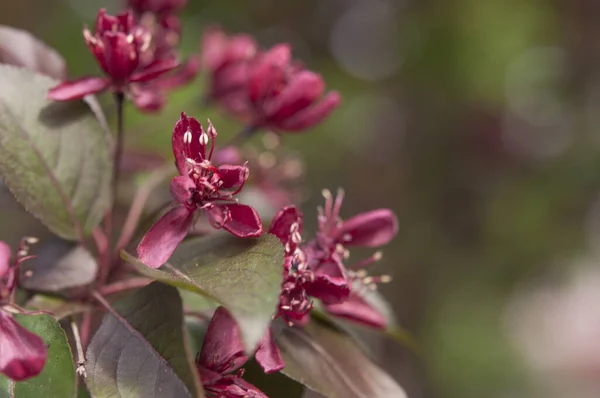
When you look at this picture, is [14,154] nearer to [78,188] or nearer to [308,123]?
[78,188]

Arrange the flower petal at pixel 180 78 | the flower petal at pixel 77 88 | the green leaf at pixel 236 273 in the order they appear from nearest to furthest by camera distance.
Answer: the green leaf at pixel 236 273 → the flower petal at pixel 77 88 → the flower petal at pixel 180 78

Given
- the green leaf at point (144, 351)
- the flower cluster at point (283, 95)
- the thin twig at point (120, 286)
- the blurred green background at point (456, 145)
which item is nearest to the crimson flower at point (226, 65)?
the flower cluster at point (283, 95)

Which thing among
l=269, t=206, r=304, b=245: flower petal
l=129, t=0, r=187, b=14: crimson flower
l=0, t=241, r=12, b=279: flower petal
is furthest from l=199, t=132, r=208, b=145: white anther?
l=129, t=0, r=187, b=14: crimson flower

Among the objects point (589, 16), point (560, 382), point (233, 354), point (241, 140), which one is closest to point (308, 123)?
point (241, 140)

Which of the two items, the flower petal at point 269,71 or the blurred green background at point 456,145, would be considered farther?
the blurred green background at point 456,145

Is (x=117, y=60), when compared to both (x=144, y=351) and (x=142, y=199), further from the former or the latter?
(x=144, y=351)

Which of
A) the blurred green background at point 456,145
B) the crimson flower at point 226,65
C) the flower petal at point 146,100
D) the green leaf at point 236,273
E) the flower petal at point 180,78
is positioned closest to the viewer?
the green leaf at point 236,273

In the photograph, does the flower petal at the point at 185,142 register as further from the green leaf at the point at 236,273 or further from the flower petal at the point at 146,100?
the flower petal at the point at 146,100

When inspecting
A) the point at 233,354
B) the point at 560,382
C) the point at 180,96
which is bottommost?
the point at 560,382
